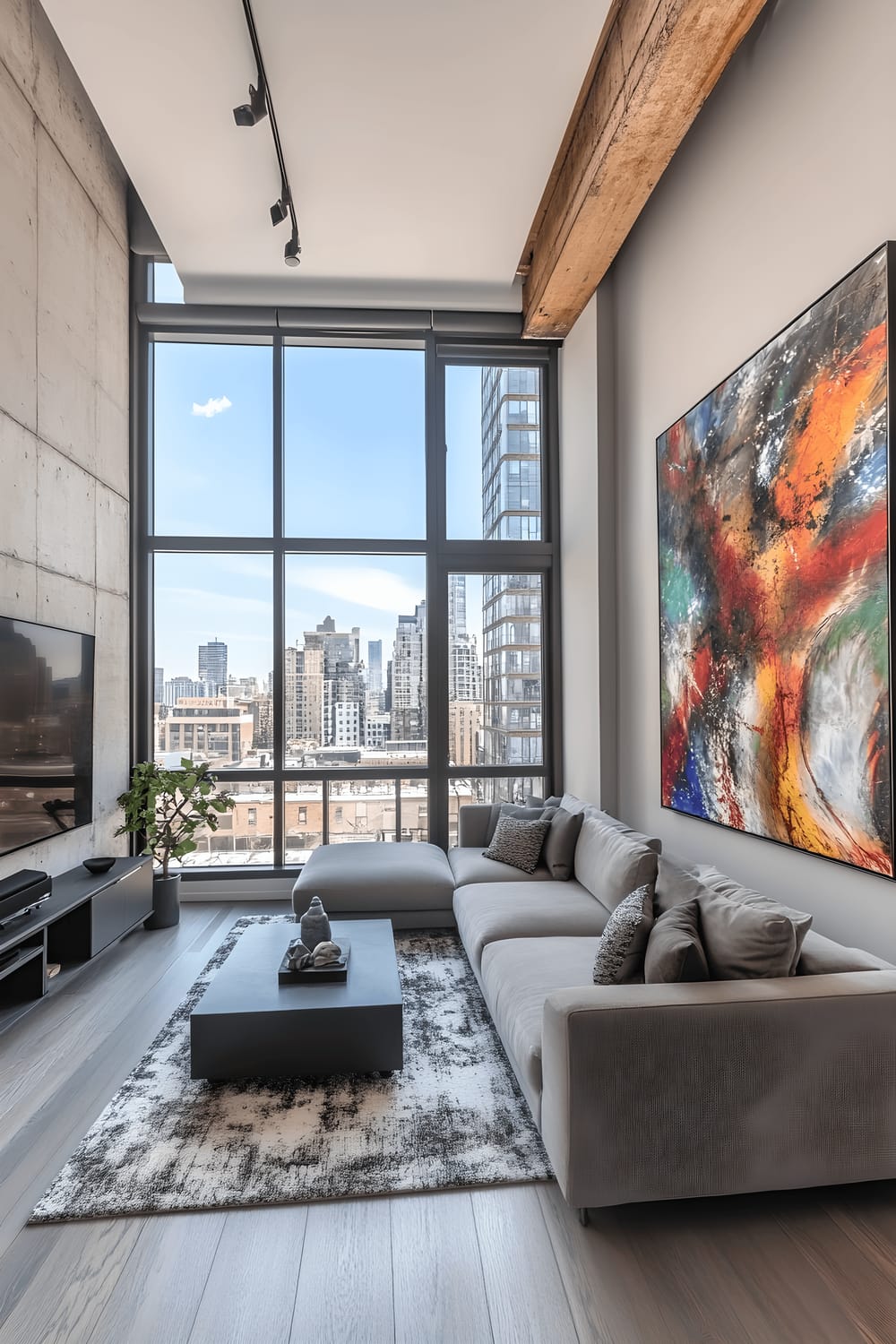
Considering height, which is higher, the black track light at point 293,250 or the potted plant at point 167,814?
the black track light at point 293,250

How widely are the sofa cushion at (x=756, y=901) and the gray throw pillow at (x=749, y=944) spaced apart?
15 mm

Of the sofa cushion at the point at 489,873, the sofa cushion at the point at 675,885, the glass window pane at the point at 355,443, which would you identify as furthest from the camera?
the glass window pane at the point at 355,443

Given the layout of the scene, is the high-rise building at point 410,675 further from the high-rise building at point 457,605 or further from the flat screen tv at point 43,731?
the flat screen tv at point 43,731

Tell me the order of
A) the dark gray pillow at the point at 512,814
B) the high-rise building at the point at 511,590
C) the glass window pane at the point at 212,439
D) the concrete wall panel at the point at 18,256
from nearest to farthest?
the concrete wall panel at the point at 18,256, the dark gray pillow at the point at 512,814, the glass window pane at the point at 212,439, the high-rise building at the point at 511,590

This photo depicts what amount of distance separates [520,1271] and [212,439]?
4985 millimetres

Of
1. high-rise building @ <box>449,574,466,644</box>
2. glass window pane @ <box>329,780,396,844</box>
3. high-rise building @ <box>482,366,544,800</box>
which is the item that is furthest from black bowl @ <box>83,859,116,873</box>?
high-rise building @ <box>449,574,466,644</box>

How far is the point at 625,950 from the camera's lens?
2.25m

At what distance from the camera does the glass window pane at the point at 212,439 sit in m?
5.27

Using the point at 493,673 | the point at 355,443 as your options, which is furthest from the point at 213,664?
the point at 493,673

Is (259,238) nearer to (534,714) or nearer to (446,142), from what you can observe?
(446,142)

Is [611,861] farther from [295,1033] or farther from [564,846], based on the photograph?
[295,1033]

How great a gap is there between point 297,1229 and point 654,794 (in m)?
2.66

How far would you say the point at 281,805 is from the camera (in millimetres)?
5234

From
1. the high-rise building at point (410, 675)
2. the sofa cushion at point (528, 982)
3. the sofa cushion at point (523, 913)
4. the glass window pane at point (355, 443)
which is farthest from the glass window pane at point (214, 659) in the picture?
the sofa cushion at point (528, 982)
